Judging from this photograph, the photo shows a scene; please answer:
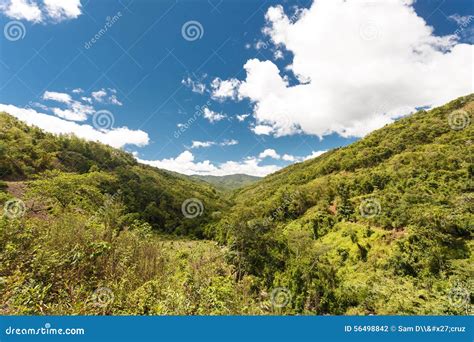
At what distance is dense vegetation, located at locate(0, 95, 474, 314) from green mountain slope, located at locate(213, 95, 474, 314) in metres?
0.13

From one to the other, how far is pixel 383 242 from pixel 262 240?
40.8ft

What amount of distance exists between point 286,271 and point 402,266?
32.5 ft

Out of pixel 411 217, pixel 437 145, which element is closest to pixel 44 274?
pixel 411 217

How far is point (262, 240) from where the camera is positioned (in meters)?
26.1

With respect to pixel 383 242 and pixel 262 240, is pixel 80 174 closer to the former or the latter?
pixel 262 240

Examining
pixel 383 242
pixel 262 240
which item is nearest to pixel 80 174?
pixel 262 240

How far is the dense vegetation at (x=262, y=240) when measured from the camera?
3.54 m

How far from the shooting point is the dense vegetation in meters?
3.54

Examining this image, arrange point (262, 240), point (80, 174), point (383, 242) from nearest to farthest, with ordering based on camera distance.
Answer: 1. point (383, 242)
2. point (262, 240)
3. point (80, 174)

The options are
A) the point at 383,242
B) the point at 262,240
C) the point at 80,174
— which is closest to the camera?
the point at 383,242

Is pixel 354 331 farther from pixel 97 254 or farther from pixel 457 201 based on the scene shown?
pixel 457 201

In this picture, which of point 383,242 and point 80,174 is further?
point 80,174

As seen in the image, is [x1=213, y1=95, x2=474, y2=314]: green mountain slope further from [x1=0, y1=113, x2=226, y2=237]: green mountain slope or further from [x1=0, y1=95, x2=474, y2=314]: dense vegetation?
[x1=0, y1=113, x2=226, y2=237]: green mountain slope

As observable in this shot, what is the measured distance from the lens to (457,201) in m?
25.2
